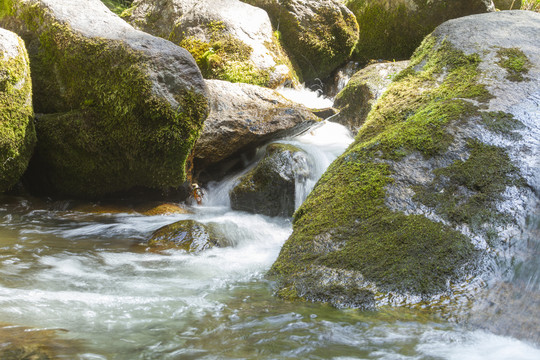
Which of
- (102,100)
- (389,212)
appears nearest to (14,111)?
(102,100)

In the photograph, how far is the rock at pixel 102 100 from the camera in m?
5.38

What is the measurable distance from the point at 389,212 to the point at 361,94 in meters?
5.71

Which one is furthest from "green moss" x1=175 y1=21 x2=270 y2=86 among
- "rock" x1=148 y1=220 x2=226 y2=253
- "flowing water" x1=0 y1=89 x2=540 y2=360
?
"flowing water" x1=0 y1=89 x2=540 y2=360

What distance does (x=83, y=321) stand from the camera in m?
2.65

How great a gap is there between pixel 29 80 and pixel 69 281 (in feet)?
11.2

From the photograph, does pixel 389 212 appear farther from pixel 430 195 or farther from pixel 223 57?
pixel 223 57

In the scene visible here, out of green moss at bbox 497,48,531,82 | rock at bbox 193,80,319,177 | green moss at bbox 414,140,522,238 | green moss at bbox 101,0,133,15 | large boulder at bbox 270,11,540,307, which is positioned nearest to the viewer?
large boulder at bbox 270,11,540,307

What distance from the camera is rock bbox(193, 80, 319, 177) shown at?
6.86m

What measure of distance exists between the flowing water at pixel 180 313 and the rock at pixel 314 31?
24.6 ft

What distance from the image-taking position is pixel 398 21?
11273mm

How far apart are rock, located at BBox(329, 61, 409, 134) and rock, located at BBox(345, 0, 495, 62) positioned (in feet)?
8.80

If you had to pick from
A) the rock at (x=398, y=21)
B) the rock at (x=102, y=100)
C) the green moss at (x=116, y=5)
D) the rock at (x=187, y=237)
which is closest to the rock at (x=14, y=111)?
the rock at (x=102, y=100)

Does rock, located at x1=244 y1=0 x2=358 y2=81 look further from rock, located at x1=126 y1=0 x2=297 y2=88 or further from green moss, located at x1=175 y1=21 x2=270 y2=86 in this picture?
green moss, located at x1=175 y1=21 x2=270 y2=86

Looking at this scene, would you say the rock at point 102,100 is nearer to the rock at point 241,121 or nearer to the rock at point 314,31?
the rock at point 241,121
